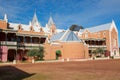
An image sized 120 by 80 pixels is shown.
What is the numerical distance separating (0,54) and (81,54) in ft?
67.5

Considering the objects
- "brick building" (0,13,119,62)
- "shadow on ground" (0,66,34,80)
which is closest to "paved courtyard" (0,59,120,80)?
"shadow on ground" (0,66,34,80)

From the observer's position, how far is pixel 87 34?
65625mm

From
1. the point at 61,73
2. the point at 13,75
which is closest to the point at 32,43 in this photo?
the point at 61,73

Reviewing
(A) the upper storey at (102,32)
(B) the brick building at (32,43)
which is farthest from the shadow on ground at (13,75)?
(A) the upper storey at (102,32)

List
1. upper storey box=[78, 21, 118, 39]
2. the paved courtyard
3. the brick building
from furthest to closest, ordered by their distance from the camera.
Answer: upper storey box=[78, 21, 118, 39]
the brick building
the paved courtyard

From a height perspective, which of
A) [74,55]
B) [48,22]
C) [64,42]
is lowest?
[74,55]

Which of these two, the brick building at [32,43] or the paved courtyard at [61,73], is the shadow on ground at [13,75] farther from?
the brick building at [32,43]

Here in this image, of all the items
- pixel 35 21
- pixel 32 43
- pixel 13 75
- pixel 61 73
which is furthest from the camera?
pixel 35 21

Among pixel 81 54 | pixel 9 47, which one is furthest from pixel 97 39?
pixel 9 47

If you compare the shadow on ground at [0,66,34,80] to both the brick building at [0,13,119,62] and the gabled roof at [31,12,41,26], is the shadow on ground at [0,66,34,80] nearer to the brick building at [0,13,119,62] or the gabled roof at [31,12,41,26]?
the brick building at [0,13,119,62]

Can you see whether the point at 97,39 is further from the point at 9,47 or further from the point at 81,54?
the point at 9,47

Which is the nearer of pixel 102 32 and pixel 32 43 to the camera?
pixel 32 43

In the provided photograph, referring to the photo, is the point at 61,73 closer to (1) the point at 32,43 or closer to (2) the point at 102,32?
(1) the point at 32,43

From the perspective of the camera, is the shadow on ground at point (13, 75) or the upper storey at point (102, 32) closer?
the shadow on ground at point (13, 75)
